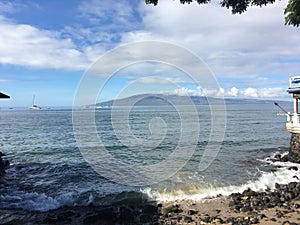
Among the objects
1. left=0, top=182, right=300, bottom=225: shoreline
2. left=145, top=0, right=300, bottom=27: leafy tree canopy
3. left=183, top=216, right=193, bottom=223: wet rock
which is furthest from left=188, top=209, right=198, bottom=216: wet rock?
left=145, top=0, right=300, bottom=27: leafy tree canopy

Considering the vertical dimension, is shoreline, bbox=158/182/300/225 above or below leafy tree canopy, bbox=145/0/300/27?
below

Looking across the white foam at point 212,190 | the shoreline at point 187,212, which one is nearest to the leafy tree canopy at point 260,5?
the shoreline at point 187,212

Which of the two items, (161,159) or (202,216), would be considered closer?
(202,216)

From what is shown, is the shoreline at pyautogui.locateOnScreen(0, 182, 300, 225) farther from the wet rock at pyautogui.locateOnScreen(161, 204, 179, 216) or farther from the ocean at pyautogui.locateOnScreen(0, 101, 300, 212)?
the ocean at pyautogui.locateOnScreen(0, 101, 300, 212)

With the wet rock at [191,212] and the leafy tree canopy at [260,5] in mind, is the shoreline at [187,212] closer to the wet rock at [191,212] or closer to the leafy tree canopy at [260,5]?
the wet rock at [191,212]

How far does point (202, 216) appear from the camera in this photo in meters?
11.3

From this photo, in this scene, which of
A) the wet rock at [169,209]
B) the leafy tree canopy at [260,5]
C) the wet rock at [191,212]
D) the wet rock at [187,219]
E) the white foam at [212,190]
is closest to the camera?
the leafy tree canopy at [260,5]

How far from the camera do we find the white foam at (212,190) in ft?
46.4

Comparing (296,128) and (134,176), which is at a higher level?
(296,128)

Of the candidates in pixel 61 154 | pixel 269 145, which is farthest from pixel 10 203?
pixel 269 145

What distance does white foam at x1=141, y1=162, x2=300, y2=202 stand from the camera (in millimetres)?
14148

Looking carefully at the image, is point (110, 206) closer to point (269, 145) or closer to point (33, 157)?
point (33, 157)

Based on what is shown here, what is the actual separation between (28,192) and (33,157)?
1179 centimetres

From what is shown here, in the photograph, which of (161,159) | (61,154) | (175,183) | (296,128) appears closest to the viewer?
(175,183)
